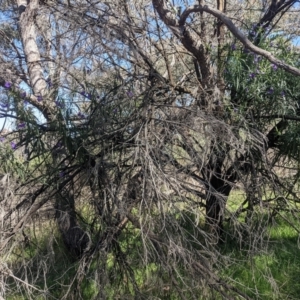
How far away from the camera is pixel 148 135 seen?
376cm

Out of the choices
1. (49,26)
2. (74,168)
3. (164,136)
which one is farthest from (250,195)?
(49,26)

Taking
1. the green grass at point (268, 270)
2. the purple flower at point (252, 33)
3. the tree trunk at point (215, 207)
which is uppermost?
the purple flower at point (252, 33)

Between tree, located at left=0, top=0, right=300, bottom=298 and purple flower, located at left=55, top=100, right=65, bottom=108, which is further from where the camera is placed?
purple flower, located at left=55, top=100, right=65, bottom=108

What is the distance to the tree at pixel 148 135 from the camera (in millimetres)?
3857

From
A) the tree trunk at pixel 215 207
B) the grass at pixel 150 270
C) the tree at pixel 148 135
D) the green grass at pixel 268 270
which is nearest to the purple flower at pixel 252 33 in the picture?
the tree at pixel 148 135

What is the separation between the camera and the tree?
3857 mm

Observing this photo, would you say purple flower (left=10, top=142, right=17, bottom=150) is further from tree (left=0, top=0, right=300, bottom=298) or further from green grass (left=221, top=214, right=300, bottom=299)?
green grass (left=221, top=214, right=300, bottom=299)

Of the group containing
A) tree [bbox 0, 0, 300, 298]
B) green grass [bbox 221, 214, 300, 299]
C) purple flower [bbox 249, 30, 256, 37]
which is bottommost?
green grass [bbox 221, 214, 300, 299]

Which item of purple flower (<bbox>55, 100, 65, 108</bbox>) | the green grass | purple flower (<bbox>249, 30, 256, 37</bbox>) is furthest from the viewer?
purple flower (<bbox>249, 30, 256, 37</bbox>)

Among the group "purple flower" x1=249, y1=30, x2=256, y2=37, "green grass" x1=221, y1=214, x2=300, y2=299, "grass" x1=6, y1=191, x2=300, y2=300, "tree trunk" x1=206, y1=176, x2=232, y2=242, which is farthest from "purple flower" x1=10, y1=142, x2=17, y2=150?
"purple flower" x1=249, y1=30, x2=256, y2=37

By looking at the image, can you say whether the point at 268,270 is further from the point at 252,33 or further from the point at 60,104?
the point at 60,104

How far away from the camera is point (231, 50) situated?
179 inches

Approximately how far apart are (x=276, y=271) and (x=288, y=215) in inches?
25.1

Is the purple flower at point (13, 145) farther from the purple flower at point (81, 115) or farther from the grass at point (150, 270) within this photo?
the grass at point (150, 270)
